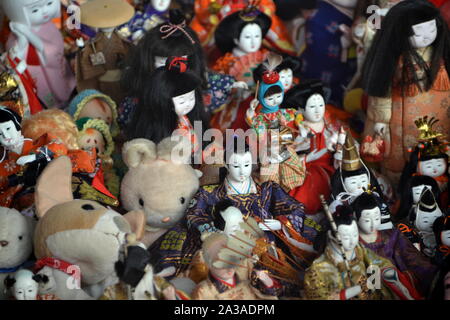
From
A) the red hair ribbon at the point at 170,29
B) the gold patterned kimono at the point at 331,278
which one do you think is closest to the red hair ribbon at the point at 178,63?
the red hair ribbon at the point at 170,29

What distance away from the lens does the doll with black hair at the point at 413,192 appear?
9.12 ft

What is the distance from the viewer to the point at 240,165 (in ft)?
8.57

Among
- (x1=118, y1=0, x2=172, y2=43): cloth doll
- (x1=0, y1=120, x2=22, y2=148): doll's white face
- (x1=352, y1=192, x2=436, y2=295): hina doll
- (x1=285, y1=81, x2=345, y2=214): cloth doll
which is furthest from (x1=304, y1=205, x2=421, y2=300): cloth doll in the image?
(x1=118, y1=0, x2=172, y2=43): cloth doll

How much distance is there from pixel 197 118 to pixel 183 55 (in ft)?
1.14

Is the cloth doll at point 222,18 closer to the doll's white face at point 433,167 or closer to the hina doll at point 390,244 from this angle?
the doll's white face at point 433,167

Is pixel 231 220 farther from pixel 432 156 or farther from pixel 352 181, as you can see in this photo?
pixel 432 156

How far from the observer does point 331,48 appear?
12.6 feet

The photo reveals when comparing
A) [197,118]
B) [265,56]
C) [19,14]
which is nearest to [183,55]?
[197,118]

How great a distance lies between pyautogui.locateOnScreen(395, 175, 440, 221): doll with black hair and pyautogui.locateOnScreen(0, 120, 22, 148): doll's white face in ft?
5.90

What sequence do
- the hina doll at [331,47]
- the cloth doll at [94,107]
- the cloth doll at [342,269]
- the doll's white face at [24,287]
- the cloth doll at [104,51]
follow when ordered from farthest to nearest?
the hina doll at [331,47]
the cloth doll at [104,51]
the cloth doll at [94,107]
the cloth doll at [342,269]
the doll's white face at [24,287]

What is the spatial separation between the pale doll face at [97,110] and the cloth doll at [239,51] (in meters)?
0.63

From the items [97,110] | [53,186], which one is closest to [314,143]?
[97,110]

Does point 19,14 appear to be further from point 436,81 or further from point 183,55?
point 436,81

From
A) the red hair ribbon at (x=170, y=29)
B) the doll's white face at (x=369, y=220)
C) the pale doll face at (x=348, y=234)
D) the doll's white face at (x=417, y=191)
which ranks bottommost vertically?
the doll's white face at (x=417, y=191)
